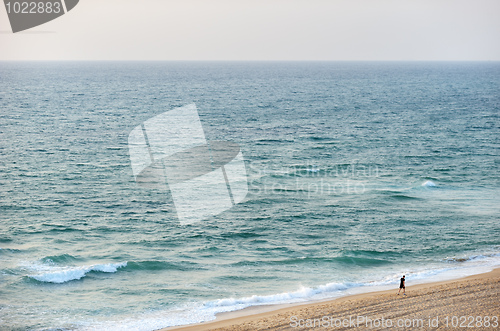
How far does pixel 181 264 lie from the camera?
1097 inches

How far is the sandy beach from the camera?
1958 cm

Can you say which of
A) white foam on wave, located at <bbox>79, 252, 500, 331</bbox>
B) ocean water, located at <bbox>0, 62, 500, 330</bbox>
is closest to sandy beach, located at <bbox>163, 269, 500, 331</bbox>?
white foam on wave, located at <bbox>79, 252, 500, 331</bbox>

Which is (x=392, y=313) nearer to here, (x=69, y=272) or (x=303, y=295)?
(x=303, y=295)

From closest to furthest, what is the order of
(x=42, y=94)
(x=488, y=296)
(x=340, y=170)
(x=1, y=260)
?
(x=488, y=296)
(x=1, y=260)
(x=340, y=170)
(x=42, y=94)

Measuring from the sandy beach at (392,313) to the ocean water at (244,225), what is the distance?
56.7 inches

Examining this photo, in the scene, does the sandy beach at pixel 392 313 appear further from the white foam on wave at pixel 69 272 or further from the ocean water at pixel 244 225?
the white foam on wave at pixel 69 272

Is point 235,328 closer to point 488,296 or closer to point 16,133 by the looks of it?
point 488,296

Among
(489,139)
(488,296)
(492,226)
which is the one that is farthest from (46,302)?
(489,139)

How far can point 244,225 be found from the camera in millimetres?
33969

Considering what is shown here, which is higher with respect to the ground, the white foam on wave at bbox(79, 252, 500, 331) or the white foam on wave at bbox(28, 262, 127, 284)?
the white foam on wave at bbox(28, 262, 127, 284)

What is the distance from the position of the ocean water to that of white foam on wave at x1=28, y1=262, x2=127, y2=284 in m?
0.06

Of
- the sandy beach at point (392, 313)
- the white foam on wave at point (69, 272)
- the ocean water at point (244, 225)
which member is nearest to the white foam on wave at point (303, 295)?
the ocean water at point (244, 225)

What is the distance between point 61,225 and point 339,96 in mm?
91936

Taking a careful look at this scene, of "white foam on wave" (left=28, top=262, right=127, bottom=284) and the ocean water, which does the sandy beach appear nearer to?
the ocean water
